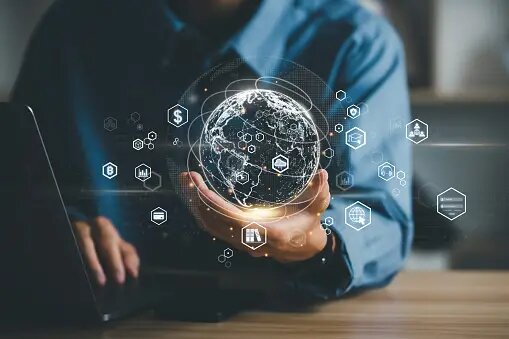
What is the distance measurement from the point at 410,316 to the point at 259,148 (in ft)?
0.91

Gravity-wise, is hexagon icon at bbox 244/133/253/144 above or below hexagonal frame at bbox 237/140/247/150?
above

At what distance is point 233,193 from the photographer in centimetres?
79

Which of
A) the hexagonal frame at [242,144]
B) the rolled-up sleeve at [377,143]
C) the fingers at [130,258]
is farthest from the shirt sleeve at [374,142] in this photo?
the fingers at [130,258]

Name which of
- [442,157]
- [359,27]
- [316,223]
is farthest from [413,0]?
[316,223]

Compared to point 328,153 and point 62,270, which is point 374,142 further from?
point 62,270

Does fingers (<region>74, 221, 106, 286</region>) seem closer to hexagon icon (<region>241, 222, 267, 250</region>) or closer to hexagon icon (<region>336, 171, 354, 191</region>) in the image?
A: hexagon icon (<region>241, 222, 267, 250</region>)

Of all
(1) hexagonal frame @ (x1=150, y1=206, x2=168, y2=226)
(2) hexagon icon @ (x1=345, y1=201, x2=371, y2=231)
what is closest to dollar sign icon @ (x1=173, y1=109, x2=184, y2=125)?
(1) hexagonal frame @ (x1=150, y1=206, x2=168, y2=226)

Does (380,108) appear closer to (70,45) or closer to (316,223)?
(316,223)

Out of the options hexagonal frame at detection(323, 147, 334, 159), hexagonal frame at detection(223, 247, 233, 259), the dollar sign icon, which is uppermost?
the dollar sign icon

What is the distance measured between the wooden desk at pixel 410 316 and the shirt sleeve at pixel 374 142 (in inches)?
2.2

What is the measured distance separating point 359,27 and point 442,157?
19 cm

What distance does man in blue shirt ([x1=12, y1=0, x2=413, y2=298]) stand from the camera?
0.79 meters

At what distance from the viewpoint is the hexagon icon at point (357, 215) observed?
0.79 metres

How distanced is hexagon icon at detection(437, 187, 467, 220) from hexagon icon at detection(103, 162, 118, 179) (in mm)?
399
